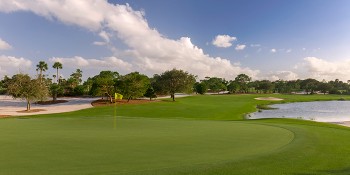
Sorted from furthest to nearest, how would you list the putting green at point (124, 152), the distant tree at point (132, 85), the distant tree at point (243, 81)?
the distant tree at point (243, 81) → the distant tree at point (132, 85) → the putting green at point (124, 152)

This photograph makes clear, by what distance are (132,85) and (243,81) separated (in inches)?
3693

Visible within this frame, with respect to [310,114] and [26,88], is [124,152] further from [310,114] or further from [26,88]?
[310,114]

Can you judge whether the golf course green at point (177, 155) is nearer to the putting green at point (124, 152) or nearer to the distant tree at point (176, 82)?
the putting green at point (124, 152)

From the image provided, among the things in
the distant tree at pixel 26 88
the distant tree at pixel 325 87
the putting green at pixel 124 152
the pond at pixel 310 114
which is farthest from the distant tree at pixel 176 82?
the distant tree at pixel 325 87

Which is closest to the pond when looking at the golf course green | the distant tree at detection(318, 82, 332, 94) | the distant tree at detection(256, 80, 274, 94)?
the golf course green

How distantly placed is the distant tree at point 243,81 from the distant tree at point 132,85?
84895mm

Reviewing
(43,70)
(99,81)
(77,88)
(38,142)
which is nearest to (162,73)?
(99,81)

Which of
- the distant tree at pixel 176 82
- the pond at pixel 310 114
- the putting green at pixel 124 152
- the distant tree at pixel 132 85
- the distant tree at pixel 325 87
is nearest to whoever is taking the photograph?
the putting green at pixel 124 152

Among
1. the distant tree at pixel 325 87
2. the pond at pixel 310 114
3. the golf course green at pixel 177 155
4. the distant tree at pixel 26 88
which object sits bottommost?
the pond at pixel 310 114

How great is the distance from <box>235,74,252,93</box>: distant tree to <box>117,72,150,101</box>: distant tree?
84895 mm

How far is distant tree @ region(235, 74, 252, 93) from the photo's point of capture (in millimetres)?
129750

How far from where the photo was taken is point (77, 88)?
76.6m

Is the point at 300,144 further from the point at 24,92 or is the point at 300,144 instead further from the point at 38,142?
the point at 24,92

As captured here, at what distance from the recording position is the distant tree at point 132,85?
49688 millimetres
